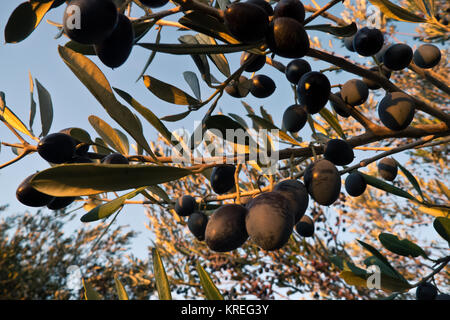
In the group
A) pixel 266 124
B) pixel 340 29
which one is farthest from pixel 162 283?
pixel 340 29

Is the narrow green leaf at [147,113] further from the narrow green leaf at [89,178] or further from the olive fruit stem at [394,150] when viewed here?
the olive fruit stem at [394,150]

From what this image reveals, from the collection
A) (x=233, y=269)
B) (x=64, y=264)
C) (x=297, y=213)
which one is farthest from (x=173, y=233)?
(x=297, y=213)

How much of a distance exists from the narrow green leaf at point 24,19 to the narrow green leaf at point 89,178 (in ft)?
0.81

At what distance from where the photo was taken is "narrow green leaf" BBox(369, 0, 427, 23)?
2.72 feet

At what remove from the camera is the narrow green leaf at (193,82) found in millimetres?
A: 970

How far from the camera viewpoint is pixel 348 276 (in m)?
0.93

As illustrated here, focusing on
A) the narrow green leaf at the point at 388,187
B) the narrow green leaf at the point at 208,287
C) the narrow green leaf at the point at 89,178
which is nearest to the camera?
the narrow green leaf at the point at 89,178

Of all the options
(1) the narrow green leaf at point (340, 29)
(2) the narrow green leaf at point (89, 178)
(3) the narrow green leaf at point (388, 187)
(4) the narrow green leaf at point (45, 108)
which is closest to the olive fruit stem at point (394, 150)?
(3) the narrow green leaf at point (388, 187)

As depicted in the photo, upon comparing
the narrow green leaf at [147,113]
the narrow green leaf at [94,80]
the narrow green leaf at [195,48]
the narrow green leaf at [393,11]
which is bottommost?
the narrow green leaf at [147,113]

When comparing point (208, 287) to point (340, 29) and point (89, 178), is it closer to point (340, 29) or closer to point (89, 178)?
point (89, 178)

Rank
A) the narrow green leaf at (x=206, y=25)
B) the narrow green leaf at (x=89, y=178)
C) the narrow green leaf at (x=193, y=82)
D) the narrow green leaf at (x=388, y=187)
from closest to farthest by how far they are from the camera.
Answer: the narrow green leaf at (x=89, y=178) → the narrow green leaf at (x=206, y=25) → the narrow green leaf at (x=193, y=82) → the narrow green leaf at (x=388, y=187)

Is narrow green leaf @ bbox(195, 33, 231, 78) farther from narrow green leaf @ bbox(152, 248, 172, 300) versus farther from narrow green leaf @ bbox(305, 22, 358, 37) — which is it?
narrow green leaf @ bbox(152, 248, 172, 300)

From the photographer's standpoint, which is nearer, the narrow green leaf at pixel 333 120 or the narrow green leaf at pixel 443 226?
the narrow green leaf at pixel 443 226
